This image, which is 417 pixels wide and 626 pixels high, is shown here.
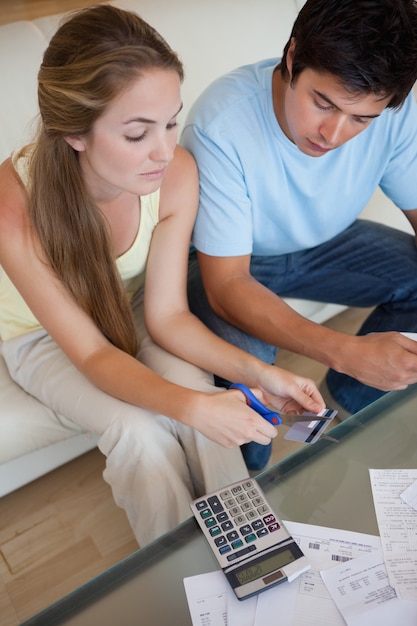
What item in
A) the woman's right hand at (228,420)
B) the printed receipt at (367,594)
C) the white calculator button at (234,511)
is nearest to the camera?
the printed receipt at (367,594)

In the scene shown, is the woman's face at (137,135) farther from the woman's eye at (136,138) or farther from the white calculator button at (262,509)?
the white calculator button at (262,509)

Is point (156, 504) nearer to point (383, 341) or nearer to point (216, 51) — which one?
point (383, 341)

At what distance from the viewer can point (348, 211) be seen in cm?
150

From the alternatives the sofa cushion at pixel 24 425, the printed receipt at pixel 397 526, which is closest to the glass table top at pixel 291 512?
the printed receipt at pixel 397 526

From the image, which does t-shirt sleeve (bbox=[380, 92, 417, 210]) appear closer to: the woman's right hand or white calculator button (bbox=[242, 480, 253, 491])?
the woman's right hand

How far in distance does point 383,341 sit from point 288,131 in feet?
1.50

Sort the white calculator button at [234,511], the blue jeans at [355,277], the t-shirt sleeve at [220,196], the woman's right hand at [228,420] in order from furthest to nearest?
the blue jeans at [355,277] < the t-shirt sleeve at [220,196] < the woman's right hand at [228,420] < the white calculator button at [234,511]

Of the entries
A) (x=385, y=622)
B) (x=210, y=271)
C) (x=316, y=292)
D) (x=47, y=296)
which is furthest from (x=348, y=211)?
(x=385, y=622)

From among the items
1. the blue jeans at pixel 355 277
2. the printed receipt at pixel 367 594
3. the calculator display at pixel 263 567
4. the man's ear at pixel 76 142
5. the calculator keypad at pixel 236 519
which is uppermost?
the man's ear at pixel 76 142

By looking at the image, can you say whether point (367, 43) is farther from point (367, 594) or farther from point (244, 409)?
point (367, 594)

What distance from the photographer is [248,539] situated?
0.89 m

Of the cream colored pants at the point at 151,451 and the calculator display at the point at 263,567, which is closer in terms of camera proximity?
the calculator display at the point at 263,567

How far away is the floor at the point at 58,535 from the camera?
1.37m

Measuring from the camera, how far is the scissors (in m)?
1.03
